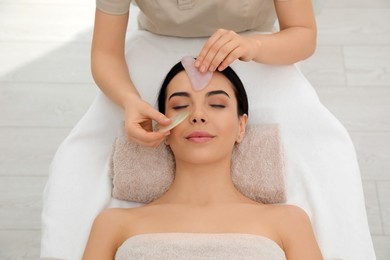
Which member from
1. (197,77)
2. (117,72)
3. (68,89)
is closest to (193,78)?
(197,77)

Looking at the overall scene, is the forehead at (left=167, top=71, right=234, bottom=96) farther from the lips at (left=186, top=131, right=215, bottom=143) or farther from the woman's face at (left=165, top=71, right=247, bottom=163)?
the lips at (left=186, top=131, right=215, bottom=143)

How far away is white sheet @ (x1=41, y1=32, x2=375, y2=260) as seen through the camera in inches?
70.3

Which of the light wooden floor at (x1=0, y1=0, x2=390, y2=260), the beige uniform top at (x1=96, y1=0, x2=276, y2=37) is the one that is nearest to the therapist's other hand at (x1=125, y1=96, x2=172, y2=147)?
the beige uniform top at (x1=96, y1=0, x2=276, y2=37)

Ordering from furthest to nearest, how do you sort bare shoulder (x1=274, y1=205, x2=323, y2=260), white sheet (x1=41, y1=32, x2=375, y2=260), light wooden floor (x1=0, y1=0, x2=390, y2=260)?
light wooden floor (x1=0, y1=0, x2=390, y2=260), white sheet (x1=41, y1=32, x2=375, y2=260), bare shoulder (x1=274, y1=205, x2=323, y2=260)

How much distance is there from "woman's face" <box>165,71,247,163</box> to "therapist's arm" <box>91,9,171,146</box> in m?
0.07

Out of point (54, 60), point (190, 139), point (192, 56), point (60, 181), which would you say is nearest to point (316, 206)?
point (190, 139)

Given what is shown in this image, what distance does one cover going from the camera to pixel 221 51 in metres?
1.71

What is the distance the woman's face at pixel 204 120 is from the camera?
5.79 ft

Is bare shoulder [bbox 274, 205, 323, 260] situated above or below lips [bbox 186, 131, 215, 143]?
below

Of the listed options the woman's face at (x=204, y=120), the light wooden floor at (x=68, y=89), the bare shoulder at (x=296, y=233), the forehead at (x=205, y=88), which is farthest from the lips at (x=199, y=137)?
the light wooden floor at (x=68, y=89)

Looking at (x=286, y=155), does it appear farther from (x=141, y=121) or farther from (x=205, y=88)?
(x=141, y=121)

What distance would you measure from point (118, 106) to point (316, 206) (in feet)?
1.98

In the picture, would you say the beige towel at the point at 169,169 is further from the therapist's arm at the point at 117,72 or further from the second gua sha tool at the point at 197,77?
the second gua sha tool at the point at 197,77

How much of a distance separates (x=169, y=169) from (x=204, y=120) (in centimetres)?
20
